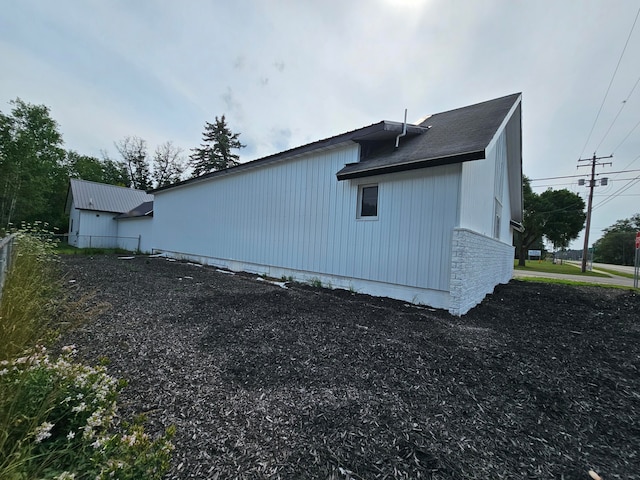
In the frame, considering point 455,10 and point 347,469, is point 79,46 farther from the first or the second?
point 347,469

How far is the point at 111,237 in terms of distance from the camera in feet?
66.6

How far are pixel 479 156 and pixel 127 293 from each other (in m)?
7.20

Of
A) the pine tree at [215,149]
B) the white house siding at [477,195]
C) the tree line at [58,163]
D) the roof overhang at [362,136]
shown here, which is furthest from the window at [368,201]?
the pine tree at [215,149]

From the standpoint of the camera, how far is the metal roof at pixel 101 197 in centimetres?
2008

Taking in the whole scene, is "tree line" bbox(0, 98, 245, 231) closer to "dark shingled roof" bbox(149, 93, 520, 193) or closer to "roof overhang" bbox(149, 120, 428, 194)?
"roof overhang" bbox(149, 120, 428, 194)

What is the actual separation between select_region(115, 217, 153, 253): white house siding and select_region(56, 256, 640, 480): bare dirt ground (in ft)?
44.9

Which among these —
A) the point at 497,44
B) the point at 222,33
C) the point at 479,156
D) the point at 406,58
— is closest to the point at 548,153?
the point at 497,44

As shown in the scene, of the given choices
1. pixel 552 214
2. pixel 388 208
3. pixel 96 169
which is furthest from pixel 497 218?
pixel 96 169

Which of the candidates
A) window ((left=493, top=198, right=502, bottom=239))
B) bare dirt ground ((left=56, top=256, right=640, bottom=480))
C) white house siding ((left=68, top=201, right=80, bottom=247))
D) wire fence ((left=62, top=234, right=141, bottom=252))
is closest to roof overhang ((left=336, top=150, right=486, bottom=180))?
bare dirt ground ((left=56, top=256, right=640, bottom=480))

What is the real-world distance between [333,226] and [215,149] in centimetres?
2852

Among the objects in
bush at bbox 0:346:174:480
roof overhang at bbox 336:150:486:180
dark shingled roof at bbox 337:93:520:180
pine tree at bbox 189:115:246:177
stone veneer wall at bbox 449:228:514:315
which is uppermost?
pine tree at bbox 189:115:246:177

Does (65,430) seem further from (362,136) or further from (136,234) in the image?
(136,234)

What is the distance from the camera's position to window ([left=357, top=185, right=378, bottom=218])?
20.4ft

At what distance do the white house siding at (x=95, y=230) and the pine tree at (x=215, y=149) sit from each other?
11.7 metres
